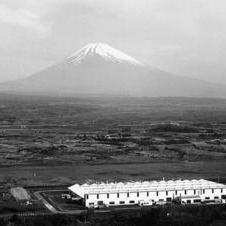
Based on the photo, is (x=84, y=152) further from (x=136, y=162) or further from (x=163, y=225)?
(x=163, y=225)

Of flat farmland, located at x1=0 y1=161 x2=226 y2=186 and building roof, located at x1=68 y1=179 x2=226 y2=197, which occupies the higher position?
building roof, located at x1=68 y1=179 x2=226 y2=197

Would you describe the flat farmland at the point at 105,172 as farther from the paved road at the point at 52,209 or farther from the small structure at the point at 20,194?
the paved road at the point at 52,209

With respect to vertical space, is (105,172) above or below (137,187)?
below

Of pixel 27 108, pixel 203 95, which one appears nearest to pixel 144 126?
Answer: pixel 27 108

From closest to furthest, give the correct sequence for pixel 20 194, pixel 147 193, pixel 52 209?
1. pixel 52 209
2. pixel 20 194
3. pixel 147 193

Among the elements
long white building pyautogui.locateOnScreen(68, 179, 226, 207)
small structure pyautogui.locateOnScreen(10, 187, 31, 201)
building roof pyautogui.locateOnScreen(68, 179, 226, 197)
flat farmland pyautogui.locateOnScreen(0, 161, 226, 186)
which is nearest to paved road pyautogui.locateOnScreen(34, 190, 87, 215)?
small structure pyautogui.locateOnScreen(10, 187, 31, 201)

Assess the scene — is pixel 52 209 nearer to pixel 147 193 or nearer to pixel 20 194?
pixel 20 194

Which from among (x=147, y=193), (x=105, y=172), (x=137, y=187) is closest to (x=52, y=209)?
A: (x=137, y=187)

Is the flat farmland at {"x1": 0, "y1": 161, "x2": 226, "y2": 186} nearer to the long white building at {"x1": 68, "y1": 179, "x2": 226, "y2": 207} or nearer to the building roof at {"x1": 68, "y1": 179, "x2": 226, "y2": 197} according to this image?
the building roof at {"x1": 68, "y1": 179, "x2": 226, "y2": 197}

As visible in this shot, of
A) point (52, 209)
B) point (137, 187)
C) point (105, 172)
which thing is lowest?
point (52, 209)

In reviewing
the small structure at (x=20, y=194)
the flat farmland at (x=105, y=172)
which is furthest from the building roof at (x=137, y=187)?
the flat farmland at (x=105, y=172)
